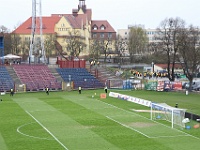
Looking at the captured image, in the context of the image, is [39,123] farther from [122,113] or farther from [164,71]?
[164,71]

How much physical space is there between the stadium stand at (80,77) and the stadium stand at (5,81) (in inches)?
387

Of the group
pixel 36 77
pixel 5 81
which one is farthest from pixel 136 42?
pixel 5 81

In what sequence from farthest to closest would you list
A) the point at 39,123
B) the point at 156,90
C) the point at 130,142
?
the point at 156,90
the point at 39,123
the point at 130,142

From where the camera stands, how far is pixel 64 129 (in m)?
31.3

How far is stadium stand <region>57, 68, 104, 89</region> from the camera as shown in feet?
228

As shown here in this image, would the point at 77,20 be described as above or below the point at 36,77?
above

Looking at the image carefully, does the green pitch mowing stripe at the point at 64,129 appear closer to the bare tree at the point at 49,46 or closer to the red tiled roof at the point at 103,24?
the bare tree at the point at 49,46

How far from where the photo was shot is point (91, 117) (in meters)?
37.2

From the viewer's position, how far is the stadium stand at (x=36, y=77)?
217 ft

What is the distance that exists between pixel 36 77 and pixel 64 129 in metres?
39.2

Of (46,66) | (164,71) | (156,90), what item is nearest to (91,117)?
(156,90)

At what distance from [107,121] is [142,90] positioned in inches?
1179

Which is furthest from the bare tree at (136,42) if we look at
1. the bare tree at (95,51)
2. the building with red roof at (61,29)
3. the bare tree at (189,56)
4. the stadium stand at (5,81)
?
the stadium stand at (5,81)

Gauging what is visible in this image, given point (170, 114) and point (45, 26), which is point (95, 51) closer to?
point (45, 26)
